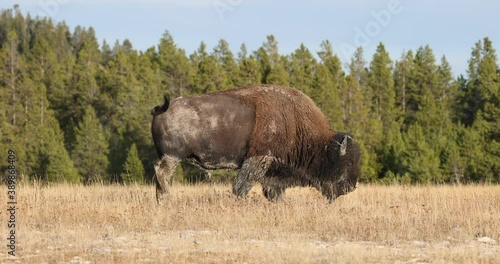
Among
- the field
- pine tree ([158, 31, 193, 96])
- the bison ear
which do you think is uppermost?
pine tree ([158, 31, 193, 96])

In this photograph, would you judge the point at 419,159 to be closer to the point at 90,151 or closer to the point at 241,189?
the point at 90,151

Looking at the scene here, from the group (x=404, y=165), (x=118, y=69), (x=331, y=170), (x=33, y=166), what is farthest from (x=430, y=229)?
(x=118, y=69)

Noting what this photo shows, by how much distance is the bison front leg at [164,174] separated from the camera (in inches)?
590

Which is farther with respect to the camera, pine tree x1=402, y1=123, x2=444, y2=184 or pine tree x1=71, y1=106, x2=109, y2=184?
pine tree x1=71, y1=106, x2=109, y2=184

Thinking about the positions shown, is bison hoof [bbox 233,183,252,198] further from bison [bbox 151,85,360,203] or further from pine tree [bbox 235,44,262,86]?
Result: pine tree [bbox 235,44,262,86]

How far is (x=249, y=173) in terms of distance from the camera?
14.8 m

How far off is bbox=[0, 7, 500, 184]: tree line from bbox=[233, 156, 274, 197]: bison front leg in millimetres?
34059

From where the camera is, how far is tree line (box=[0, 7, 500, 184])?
2360 inches

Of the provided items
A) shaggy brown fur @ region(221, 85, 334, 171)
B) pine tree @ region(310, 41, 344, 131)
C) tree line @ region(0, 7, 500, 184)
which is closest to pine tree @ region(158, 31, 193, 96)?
tree line @ region(0, 7, 500, 184)

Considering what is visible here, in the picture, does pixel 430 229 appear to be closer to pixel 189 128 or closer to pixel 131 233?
pixel 131 233

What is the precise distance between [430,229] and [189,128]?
5.51 m

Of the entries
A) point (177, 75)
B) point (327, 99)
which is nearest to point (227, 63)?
point (177, 75)

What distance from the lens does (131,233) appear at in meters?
11.1

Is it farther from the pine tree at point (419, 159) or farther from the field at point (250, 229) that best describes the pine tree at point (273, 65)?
the field at point (250, 229)
